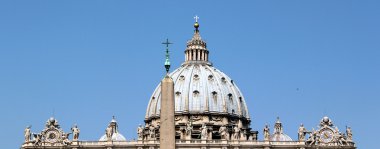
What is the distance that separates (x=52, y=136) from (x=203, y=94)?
33.8m

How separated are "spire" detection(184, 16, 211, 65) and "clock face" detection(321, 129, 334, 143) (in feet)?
118

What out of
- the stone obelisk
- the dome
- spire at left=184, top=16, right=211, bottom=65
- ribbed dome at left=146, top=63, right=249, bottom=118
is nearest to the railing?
the dome

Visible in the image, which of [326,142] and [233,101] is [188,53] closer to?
[233,101]

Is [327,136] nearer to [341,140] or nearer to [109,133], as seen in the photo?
[341,140]

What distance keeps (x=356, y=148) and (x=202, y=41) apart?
3919cm

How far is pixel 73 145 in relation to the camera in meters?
120

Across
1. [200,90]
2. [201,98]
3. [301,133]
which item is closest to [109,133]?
[301,133]

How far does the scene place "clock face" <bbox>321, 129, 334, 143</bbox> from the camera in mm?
122400

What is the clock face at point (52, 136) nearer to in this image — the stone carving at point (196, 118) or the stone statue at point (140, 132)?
the stone statue at point (140, 132)

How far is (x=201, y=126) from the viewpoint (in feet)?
461

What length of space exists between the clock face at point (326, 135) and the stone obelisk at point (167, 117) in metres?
83.8

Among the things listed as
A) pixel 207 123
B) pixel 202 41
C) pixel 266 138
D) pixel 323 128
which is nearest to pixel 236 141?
pixel 266 138

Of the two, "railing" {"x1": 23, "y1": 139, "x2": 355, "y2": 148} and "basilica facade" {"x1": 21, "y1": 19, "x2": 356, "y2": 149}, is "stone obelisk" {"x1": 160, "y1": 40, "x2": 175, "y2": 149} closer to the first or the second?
"basilica facade" {"x1": 21, "y1": 19, "x2": 356, "y2": 149}

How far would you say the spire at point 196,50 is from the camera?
153 meters
